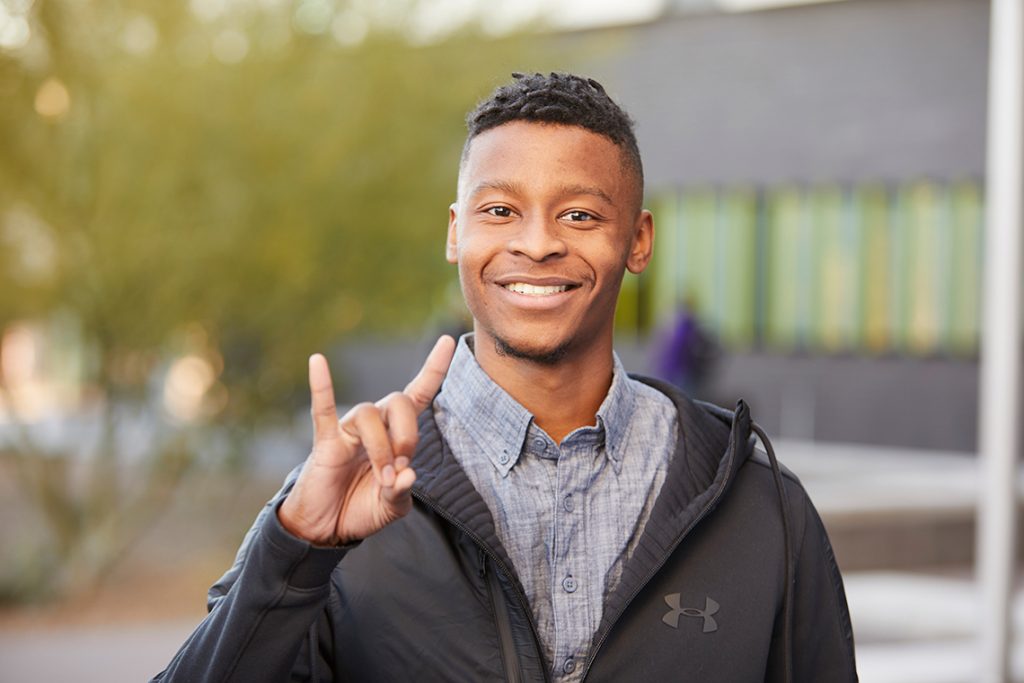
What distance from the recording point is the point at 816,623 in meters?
2.09

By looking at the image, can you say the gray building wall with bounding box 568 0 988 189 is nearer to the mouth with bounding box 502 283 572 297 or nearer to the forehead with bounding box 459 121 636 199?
the forehead with bounding box 459 121 636 199

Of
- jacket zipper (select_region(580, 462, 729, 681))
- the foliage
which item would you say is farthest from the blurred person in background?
jacket zipper (select_region(580, 462, 729, 681))

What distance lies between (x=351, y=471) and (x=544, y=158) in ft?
1.87

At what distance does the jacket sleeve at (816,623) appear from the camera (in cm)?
208

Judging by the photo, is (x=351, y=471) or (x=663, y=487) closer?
(x=351, y=471)

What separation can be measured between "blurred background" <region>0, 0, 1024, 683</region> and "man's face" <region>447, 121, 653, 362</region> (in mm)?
5262

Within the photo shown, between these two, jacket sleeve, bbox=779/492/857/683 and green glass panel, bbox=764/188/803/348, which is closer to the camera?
jacket sleeve, bbox=779/492/857/683

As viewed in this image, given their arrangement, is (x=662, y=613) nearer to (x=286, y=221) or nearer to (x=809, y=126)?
(x=286, y=221)

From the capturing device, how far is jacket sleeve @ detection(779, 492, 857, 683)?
2082 mm

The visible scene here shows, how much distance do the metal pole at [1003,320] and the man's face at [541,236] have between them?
4.63m

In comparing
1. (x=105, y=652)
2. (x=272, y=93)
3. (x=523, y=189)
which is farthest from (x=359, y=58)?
(x=523, y=189)

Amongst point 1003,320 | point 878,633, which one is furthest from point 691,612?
point 878,633

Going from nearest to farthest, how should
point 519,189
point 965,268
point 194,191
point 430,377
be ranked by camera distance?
point 430,377
point 519,189
point 194,191
point 965,268

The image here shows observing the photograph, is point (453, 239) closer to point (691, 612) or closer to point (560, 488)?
point (560, 488)
